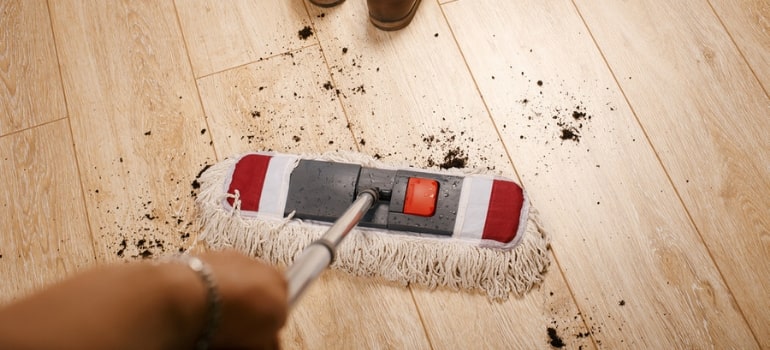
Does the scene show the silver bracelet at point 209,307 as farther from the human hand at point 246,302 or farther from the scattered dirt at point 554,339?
the scattered dirt at point 554,339

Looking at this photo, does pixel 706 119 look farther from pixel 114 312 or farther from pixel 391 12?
pixel 114 312

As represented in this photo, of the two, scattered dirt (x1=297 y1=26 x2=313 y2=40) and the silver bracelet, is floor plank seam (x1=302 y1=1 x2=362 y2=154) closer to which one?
scattered dirt (x1=297 y1=26 x2=313 y2=40)

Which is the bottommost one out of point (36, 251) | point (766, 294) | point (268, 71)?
point (766, 294)

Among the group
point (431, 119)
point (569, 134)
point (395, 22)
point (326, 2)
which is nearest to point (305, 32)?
point (326, 2)

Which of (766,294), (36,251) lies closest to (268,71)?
(36,251)

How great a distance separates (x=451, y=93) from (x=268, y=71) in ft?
1.17

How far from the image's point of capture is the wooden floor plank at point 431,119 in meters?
0.89

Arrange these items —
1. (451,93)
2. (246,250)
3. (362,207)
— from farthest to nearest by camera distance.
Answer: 1. (451,93)
2. (246,250)
3. (362,207)

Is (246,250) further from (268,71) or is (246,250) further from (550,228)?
(550,228)

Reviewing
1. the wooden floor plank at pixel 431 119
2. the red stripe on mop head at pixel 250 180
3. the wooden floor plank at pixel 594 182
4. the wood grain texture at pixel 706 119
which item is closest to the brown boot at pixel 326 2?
the wooden floor plank at pixel 431 119

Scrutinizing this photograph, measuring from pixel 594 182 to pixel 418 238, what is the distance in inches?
13.3

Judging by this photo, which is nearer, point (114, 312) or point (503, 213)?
point (114, 312)

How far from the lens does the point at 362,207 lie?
31.1 inches

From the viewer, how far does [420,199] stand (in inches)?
34.1
